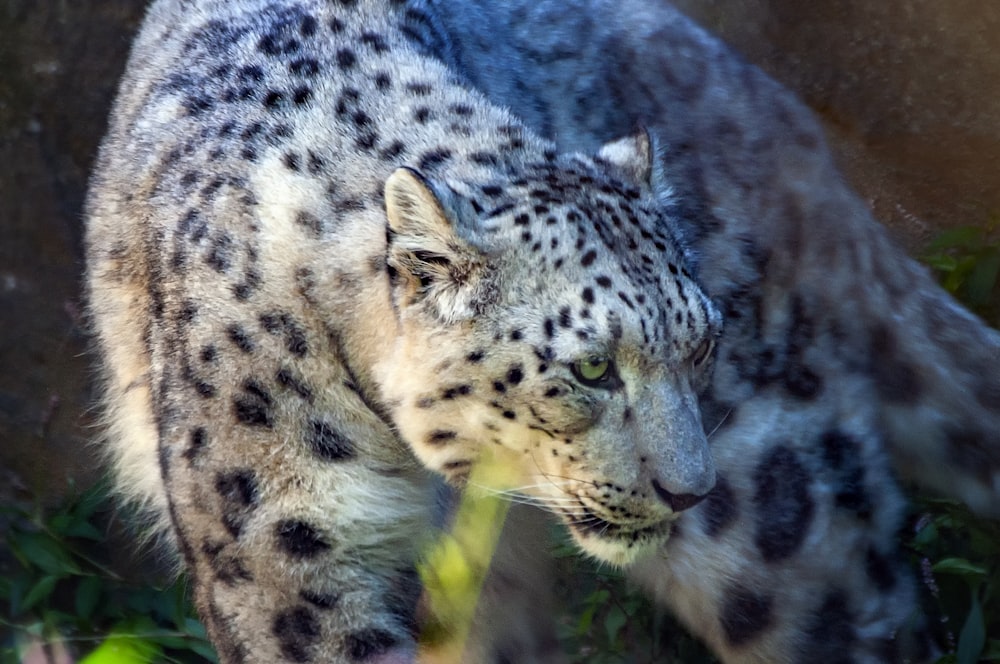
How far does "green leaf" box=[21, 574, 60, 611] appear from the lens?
3.72 m

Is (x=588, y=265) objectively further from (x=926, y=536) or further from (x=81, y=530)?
(x=81, y=530)

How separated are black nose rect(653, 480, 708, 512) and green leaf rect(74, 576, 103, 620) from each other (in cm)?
226

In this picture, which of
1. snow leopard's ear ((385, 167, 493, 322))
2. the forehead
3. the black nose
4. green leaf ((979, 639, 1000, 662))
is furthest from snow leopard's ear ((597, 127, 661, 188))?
green leaf ((979, 639, 1000, 662))

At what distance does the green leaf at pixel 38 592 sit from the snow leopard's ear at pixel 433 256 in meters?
1.97

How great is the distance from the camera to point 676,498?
239cm

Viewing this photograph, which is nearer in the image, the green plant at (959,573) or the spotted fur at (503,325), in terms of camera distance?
the spotted fur at (503,325)

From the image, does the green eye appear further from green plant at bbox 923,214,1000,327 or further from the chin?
green plant at bbox 923,214,1000,327

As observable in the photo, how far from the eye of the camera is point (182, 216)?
8.62ft

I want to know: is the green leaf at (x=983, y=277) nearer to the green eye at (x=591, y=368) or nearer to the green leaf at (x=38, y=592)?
the green eye at (x=591, y=368)

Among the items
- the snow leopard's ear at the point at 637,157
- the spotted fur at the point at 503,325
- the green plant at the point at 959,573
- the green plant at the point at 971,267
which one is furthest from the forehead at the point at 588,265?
the green plant at the point at 971,267

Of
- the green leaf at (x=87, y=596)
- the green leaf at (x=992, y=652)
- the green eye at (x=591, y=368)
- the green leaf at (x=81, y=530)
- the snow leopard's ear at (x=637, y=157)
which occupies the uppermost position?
the snow leopard's ear at (x=637, y=157)

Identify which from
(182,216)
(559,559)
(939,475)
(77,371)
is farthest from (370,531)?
(77,371)

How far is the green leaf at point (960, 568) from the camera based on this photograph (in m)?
3.38

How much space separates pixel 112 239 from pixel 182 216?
1.74 ft
